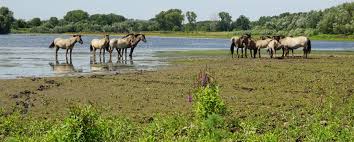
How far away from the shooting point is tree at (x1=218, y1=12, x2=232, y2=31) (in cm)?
17362

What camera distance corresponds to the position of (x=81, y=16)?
197000 mm

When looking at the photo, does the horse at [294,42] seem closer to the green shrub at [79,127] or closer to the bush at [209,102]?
the bush at [209,102]

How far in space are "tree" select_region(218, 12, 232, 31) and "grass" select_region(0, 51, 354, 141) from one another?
15216 cm

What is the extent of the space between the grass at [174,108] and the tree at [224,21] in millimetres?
152160

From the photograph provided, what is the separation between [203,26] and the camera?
17900 cm

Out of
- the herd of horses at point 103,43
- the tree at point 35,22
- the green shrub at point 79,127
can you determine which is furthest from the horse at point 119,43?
the tree at point 35,22

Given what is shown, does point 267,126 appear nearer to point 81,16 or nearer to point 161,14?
point 161,14

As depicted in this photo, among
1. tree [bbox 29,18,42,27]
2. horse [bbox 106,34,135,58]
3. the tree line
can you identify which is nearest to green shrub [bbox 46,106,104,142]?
horse [bbox 106,34,135,58]

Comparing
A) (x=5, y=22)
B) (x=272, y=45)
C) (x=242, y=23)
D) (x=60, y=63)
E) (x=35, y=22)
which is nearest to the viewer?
(x=60, y=63)

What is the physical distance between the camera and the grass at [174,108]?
30.4ft

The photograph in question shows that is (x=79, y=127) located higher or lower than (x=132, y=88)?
higher

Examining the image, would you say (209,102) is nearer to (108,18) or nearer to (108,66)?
(108,66)

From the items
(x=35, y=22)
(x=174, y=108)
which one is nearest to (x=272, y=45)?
(x=174, y=108)

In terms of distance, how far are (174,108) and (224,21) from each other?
164 m
